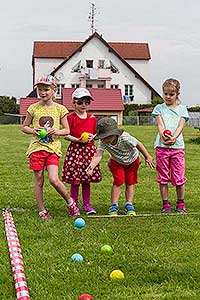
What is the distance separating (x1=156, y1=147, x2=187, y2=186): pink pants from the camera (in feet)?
26.7

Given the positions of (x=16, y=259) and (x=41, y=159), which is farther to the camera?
(x=41, y=159)

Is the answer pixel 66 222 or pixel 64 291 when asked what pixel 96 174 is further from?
pixel 64 291

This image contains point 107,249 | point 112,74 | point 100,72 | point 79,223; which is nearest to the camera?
point 107,249

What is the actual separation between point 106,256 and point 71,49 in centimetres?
6504

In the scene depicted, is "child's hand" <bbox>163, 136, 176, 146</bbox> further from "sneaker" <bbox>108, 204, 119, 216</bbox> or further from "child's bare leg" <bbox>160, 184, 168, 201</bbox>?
"sneaker" <bbox>108, 204, 119, 216</bbox>

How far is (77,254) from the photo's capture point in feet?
18.0

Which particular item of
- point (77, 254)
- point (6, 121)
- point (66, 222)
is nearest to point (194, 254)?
point (77, 254)

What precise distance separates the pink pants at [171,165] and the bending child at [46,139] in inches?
47.7

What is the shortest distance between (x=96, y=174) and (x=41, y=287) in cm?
364

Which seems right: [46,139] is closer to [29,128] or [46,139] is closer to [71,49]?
[29,128]

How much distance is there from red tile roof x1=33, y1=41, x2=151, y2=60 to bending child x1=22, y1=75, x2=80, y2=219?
5998 centimetres

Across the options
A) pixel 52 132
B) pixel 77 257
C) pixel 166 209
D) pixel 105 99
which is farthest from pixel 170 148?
pixel 105 99

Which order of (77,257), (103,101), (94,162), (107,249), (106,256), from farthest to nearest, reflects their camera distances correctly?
1. (103,101)
2. (94,162)
3. (107,249)
4. (106,256)
5. (77,257)

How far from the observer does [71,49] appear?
6944 centimetres
